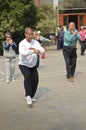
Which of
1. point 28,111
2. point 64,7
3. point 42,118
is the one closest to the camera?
point 42,118

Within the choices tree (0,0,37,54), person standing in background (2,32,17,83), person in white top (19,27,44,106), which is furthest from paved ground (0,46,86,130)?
tree (0,0,37,54)

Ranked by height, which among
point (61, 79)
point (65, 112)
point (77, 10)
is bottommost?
point (77, 10)

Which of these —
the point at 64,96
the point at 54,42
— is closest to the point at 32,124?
the point at 64,96

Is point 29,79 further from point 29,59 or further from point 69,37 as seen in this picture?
point 69,37

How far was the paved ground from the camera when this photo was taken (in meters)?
7.55

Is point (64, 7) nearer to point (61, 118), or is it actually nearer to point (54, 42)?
point (54, 42)

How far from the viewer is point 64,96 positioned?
1011 centimetres

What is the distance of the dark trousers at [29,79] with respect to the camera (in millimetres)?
9211

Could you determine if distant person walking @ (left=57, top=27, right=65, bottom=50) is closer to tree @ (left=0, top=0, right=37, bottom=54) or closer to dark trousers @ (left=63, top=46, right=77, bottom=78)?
tree @ (left=0, top=0, right=37, bottom=54)

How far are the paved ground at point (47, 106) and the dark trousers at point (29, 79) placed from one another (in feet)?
0.99

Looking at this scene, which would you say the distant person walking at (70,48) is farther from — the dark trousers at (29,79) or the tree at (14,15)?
the tree at (14,15)

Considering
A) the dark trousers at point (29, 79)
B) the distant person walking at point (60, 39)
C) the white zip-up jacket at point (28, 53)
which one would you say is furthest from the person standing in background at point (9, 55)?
the distant person walking at point (60, 39)

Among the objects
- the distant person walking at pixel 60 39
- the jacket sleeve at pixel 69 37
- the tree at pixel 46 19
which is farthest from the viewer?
the tree at pixel 46 19

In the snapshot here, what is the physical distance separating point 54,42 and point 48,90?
22588mm
